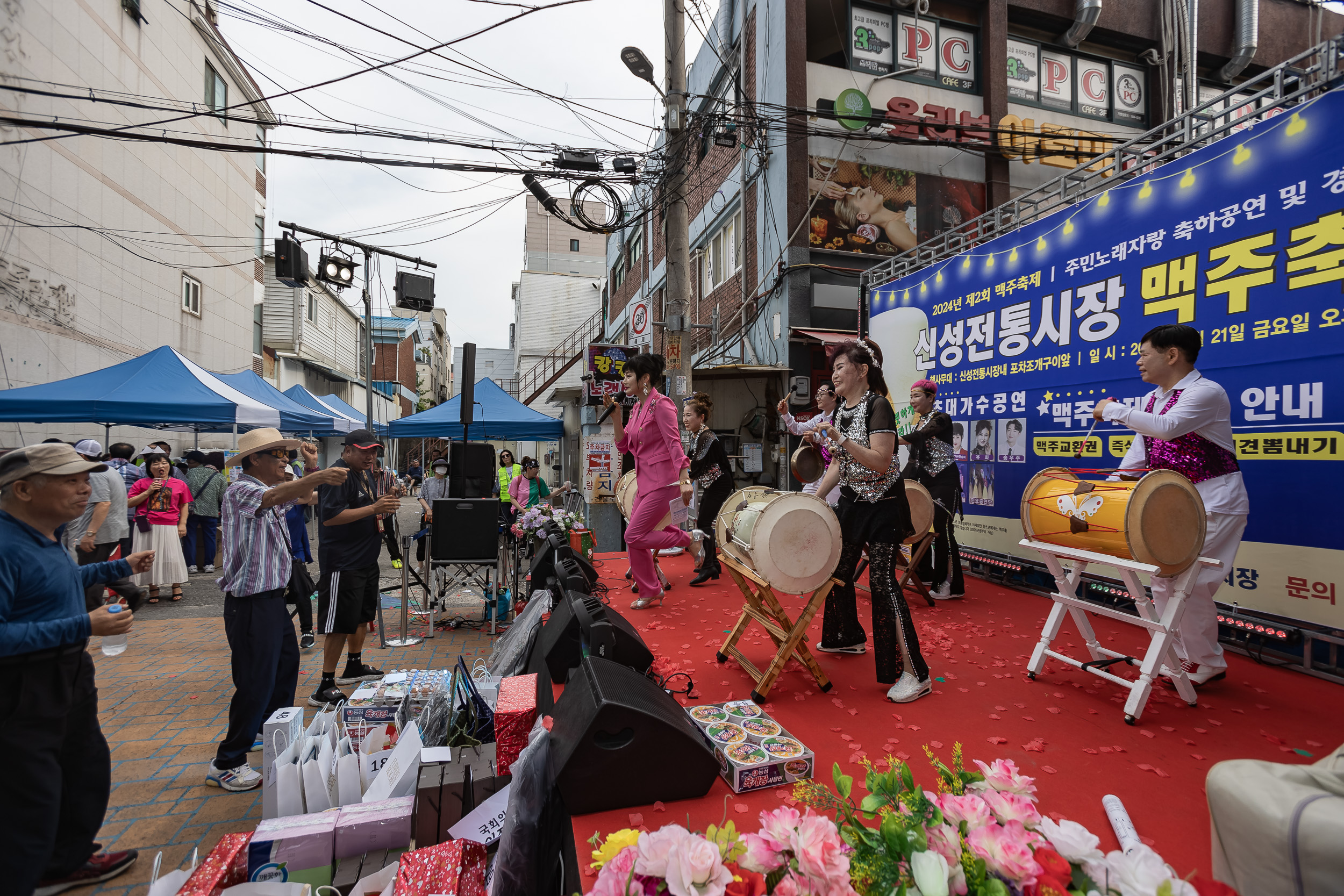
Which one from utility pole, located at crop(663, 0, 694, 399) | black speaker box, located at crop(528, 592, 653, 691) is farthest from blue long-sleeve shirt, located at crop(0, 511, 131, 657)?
utility pole, located at crop(663, 0, 694, 399)

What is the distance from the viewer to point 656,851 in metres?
1.29

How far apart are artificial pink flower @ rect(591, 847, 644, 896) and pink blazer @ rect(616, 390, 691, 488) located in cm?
418

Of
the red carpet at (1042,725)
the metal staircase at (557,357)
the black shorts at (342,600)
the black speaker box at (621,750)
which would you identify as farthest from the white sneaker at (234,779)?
the metal staircase at (557,357)

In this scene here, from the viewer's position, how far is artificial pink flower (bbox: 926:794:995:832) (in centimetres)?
132

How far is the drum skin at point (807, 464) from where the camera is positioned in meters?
6.83

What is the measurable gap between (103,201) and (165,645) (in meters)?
10.0

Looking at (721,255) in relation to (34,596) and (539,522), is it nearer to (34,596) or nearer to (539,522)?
(539,522)

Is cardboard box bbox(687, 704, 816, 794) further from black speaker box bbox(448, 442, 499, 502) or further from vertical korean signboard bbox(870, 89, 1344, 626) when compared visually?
black speaker box bbox(448, 442, 499, 502)

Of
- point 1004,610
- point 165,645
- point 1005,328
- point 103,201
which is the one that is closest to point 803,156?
point 1005,328

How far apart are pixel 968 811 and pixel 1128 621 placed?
261 centimetres

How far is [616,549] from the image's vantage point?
9.76m

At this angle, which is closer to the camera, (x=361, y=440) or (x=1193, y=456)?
(x=1193, y=456)

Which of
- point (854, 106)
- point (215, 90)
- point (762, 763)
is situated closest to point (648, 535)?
point (762, 763)

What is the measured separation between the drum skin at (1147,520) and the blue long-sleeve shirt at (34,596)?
4554 millimetres
